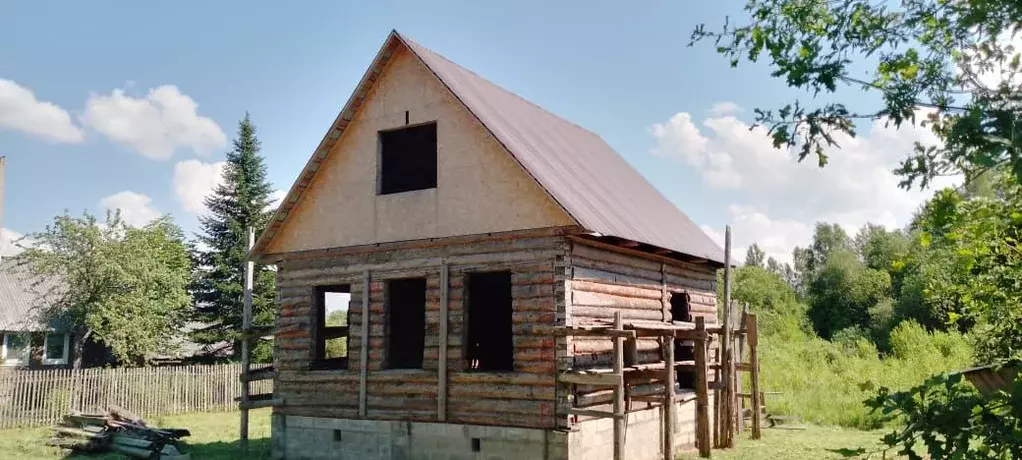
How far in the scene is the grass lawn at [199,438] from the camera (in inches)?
698

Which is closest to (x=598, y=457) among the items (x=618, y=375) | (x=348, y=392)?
(x=618, y=375)

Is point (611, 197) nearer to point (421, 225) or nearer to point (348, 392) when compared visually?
point (421, 225)

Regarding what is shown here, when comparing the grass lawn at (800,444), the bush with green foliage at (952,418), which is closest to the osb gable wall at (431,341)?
the grass lawn at (800,444)

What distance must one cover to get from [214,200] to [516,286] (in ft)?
109

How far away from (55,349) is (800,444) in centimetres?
3524

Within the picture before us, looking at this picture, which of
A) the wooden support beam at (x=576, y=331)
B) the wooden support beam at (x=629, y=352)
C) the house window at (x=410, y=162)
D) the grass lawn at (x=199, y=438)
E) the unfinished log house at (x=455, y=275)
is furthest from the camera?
the house window at (x=410, y=162)

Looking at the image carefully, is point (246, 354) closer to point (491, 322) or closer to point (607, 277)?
point (491, 322)

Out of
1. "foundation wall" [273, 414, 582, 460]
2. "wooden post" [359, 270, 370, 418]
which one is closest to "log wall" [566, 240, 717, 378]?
"foundation wall" [273, 414, 582, 460]

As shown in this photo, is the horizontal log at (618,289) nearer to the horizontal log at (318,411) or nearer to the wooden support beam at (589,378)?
the wooden support beam at (589,378)

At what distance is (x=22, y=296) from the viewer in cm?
3822

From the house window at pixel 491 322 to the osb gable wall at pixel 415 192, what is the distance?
14.6 feet

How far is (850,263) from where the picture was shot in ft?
188

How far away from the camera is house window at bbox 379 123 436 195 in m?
18.0

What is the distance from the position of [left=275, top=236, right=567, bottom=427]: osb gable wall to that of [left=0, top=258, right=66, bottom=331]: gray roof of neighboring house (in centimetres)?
2602
